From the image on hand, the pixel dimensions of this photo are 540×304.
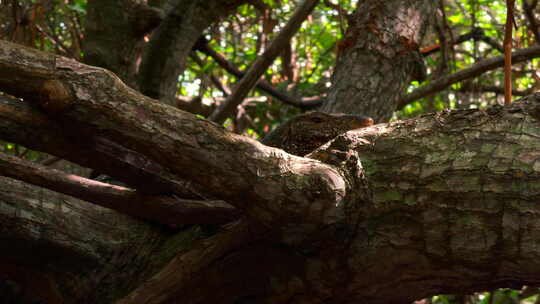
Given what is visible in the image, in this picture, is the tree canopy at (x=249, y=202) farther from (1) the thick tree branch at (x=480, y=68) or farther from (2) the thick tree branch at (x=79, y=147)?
(1) the thick tree branch at (x=480, y=68)

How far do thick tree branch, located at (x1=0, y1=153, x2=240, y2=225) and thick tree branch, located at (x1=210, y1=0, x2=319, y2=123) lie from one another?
1.47 meters

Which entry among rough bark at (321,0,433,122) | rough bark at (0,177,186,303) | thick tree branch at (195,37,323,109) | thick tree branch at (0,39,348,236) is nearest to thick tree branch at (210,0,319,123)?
rough bark at (321,0,433,122)

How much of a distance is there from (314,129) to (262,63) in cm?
118

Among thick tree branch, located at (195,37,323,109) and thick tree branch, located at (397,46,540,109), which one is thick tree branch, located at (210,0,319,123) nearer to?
thick tree branch, located at (195,37,323,109)

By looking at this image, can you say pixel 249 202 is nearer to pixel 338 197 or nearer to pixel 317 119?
pixel 338 197

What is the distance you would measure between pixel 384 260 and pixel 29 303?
4.48ft

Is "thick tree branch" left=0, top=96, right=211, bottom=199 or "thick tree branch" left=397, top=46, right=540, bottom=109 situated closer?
"thick tree branch" left=0, top=96, right=211, bottom=199

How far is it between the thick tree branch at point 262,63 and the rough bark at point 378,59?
375 millimetres

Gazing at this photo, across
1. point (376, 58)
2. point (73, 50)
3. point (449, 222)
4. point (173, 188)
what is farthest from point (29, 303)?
point (73, 50)

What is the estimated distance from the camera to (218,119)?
11.2ft

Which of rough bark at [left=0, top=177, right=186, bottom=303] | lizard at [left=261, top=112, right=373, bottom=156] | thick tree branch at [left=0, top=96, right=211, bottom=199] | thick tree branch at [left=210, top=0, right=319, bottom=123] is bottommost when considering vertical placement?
rough bark at [left=0, top=177, right=186, bottom=303]

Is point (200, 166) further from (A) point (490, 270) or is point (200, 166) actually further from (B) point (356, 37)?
(B) point (356, 37)

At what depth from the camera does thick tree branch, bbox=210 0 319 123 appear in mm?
3332

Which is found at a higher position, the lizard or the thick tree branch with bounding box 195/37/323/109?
the thick tree branch with bounding box 195/37/323/109
